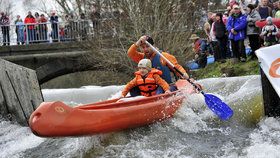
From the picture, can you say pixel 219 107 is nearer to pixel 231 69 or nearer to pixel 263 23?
pixel 263 23

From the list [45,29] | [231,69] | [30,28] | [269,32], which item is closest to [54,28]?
[45,29]

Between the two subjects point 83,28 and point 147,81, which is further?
point 83,28

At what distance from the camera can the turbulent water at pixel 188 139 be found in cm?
869

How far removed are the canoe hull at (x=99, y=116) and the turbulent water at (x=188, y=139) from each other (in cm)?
23

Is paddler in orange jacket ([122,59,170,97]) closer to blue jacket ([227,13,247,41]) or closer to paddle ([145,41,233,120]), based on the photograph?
paddle ([145,41,233,120])

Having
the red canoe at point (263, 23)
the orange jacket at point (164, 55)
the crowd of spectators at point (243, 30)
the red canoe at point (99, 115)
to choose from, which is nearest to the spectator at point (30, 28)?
the crowd of spectators at point (243, 30)

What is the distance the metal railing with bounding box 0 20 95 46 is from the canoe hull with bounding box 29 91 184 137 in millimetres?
12576

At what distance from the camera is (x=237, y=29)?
47.9ft

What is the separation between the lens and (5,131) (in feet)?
40.0

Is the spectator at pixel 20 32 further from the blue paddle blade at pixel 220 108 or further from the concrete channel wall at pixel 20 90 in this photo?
the blue paddle blade at pixel 220 108

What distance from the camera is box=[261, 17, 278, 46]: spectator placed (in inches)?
541

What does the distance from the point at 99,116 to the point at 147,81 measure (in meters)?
2.10

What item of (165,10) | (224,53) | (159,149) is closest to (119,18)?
(165,10)

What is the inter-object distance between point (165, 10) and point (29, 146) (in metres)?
9.67
